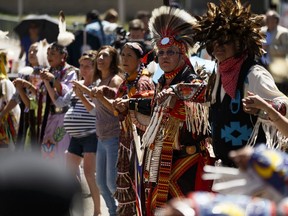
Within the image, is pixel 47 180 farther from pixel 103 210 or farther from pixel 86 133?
pixel 103 210

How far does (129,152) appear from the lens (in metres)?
7.01

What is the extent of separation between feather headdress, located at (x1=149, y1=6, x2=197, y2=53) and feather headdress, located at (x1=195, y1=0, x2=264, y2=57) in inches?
22.9

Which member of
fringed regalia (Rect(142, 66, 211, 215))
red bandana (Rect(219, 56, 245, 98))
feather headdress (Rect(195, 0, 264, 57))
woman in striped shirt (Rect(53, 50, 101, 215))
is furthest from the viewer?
woman in striped shirt (Rect(53, 50, 101, 215))

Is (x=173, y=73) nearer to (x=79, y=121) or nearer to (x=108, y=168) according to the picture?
(x=108, y=168)

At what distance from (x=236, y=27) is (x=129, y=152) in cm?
171

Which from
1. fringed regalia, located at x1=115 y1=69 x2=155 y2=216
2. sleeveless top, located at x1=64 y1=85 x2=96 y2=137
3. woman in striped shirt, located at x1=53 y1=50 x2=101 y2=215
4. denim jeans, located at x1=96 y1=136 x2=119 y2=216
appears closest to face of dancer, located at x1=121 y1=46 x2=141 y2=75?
fringed regalia, located at x1=115 y1=69 x2=155 y2=216

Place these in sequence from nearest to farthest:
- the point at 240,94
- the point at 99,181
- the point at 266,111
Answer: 1. the point at 266,111
2. the point at 240,94
3. the point at 99,181

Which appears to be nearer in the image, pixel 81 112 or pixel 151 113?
pixel 151 113

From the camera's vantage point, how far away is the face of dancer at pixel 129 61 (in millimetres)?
7191

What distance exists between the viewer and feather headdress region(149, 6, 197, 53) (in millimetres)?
6406

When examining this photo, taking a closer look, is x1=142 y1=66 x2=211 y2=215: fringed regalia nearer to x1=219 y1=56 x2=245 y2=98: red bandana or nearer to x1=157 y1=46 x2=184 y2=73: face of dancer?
x1=157 y1=46 x2=184 y2=73: face of dancer

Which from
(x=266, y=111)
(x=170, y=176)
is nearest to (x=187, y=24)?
(x=170, y=176)

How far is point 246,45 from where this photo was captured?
5.66m

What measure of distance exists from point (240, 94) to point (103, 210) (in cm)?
341
